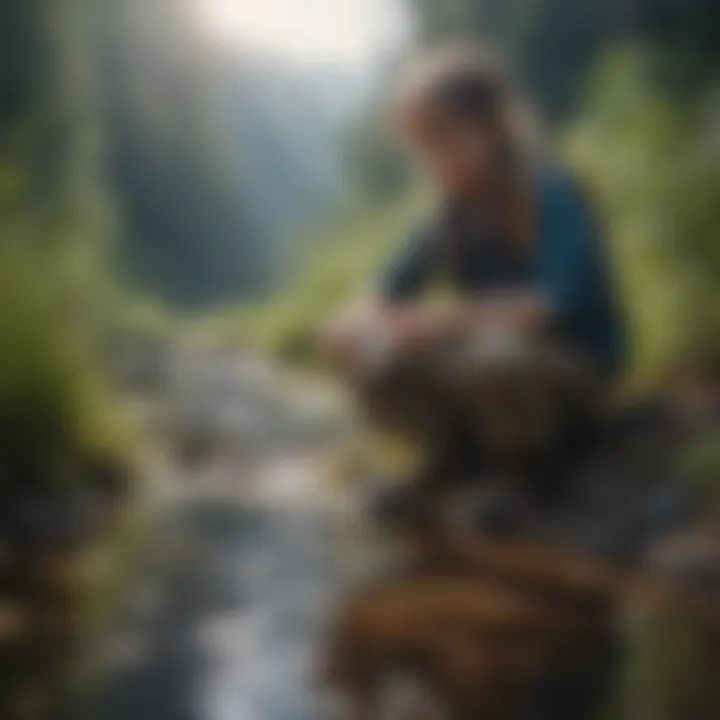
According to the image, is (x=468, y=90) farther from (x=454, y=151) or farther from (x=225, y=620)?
(x=225, y=620)

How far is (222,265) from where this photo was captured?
1663 mm

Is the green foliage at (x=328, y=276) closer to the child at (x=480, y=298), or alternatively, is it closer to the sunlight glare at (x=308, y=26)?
the child at (x=480, y=298)

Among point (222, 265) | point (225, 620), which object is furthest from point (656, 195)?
point (225, 620)

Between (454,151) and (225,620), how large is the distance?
64cm

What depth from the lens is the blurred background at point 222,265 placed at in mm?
1603

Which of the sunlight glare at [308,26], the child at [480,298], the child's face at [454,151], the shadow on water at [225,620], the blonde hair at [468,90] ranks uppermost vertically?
the sunlight glare at [308,26]

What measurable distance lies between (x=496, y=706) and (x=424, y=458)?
308 mm

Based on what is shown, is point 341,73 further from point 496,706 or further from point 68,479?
point 496,706

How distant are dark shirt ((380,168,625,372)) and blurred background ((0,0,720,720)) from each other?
1.3 inches

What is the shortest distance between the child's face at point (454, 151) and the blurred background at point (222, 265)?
3 centimetres

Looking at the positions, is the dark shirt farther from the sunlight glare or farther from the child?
the sunlight glare

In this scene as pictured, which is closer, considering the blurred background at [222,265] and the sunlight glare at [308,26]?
the blurred background at [222,265]

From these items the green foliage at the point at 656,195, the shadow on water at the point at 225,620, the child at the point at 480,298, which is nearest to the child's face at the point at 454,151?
the child at the point at 480,298

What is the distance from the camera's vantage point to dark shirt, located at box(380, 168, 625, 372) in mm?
1688
